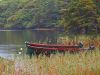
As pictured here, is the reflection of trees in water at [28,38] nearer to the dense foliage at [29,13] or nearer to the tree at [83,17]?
the tree at [83,17]

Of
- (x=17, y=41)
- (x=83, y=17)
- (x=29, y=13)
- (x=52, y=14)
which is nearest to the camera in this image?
(x=83, y=17)

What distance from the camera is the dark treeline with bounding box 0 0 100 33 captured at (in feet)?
128

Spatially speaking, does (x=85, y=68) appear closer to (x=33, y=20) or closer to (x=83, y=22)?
(x=83, y=22)

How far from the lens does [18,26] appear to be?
4198 inches

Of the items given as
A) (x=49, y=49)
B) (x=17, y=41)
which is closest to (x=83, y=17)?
(x=49, y=49)

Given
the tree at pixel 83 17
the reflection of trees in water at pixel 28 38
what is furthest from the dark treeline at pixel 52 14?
the reflection of trees in water at pixel 28 38

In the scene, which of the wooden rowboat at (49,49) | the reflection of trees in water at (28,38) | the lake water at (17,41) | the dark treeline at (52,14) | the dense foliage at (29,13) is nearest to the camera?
the wooden rowboat at (49,49)

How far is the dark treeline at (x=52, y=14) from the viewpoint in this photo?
39.0m

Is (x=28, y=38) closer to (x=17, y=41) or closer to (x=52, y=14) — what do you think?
(x=17, y=41)

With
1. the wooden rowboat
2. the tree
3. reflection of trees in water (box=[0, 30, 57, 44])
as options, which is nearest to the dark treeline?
the tree

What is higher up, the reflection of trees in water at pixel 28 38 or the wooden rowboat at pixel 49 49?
the wooden rowboat at pixel 49 49

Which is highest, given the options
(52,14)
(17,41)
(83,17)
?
(83,17)

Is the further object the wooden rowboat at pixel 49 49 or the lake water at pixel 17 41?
the lake water at pixel 17 41

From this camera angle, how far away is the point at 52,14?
8856 centimetres
